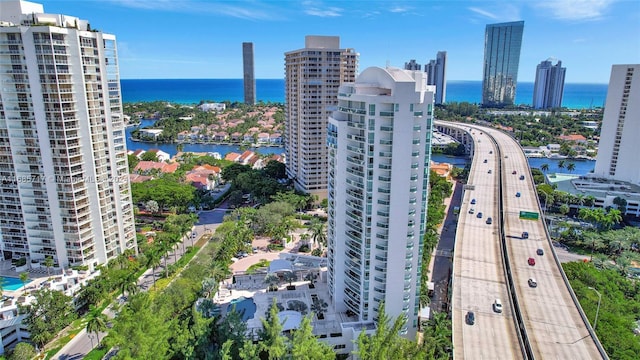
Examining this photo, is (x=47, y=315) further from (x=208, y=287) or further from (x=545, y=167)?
(x=545, y=167)

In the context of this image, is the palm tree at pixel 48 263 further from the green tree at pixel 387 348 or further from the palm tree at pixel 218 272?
the green tree at pixel 387 348

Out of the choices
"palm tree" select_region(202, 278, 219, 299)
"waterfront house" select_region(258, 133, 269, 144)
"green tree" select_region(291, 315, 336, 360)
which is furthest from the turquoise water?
"green tree" select_region(291, 315, 336, 360)

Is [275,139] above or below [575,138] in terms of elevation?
below

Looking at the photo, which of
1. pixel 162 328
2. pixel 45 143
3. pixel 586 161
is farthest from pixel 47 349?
pixel 586 161

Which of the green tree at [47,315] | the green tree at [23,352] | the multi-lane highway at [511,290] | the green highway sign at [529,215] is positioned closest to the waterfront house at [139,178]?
the green tree at [47,315]

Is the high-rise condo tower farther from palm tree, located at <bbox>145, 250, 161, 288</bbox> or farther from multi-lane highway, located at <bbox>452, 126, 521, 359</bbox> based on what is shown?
palm tree, located at <bbox>145, 250, 161, 288</bbox>

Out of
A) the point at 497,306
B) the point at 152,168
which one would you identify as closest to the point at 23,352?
the point at 497,306
